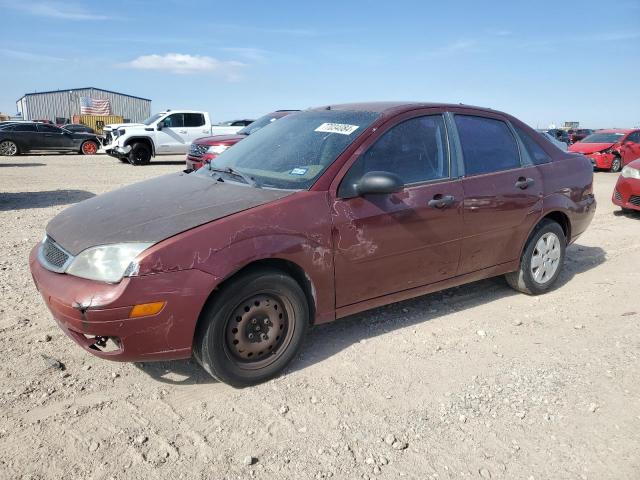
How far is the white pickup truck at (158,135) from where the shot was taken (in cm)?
1734

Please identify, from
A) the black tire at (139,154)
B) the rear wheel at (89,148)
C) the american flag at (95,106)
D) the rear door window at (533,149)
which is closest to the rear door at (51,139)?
the rear wheel at (89,148)

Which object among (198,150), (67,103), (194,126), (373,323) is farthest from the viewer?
(67,103)

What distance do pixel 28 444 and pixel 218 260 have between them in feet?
4.24

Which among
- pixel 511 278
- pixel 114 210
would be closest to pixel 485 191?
pixel 511 278

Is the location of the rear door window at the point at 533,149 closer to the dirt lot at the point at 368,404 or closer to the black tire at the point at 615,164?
the dirt lot at the point at 368,404

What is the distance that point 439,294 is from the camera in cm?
475

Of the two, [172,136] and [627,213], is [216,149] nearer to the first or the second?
[172,136]

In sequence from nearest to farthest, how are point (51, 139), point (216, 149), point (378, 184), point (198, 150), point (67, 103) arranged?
point (378, 184), point (216, 149), point (198, 150), point (51, 139), point (67, 103)

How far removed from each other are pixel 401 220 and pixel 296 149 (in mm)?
900

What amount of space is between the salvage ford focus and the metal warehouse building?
50887 millimetres

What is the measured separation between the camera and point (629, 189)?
845 cm

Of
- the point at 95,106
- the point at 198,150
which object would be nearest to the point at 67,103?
the point at 95,106

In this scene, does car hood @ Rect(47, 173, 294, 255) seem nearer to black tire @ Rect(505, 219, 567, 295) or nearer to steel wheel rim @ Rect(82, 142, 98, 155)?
black tire @ Rect(505, 219, 567, 295)

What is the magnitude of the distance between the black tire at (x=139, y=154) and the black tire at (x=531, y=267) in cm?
1532
